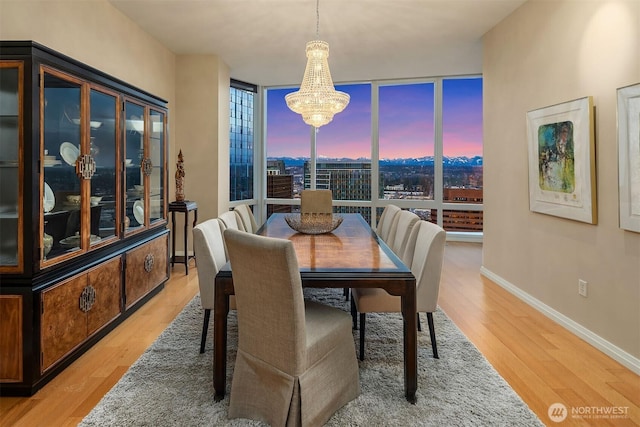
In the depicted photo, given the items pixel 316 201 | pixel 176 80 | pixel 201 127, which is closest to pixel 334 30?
pixel 316 201

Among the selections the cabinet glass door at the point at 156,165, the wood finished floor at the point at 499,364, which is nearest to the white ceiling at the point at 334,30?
the cabinet glass door at the point at 156,165

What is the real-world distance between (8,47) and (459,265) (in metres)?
4.98

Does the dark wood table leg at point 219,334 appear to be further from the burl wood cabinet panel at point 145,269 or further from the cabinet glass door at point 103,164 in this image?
the burl wood cabinet panel at point 145,269

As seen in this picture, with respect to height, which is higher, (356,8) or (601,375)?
(356,8)

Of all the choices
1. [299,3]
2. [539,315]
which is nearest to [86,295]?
[299,3]

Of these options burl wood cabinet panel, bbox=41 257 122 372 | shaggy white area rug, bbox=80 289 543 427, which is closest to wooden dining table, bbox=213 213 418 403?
shaggy white area rug, bbox=80 289 543 427

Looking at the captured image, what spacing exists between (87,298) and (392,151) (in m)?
5.38

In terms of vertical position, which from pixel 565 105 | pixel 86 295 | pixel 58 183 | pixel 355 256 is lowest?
pixel 86 295

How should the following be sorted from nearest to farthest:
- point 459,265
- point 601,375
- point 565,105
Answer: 1. point 601,375
2. point 565,105
3. point 459,265

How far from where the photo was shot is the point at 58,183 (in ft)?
7.61

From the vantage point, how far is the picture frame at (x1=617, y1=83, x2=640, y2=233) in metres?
2.29

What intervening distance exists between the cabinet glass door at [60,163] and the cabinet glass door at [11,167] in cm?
11

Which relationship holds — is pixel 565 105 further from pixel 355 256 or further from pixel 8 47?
pixel 8 47

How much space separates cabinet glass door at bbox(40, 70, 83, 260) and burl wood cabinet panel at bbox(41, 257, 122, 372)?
0.23 meters
